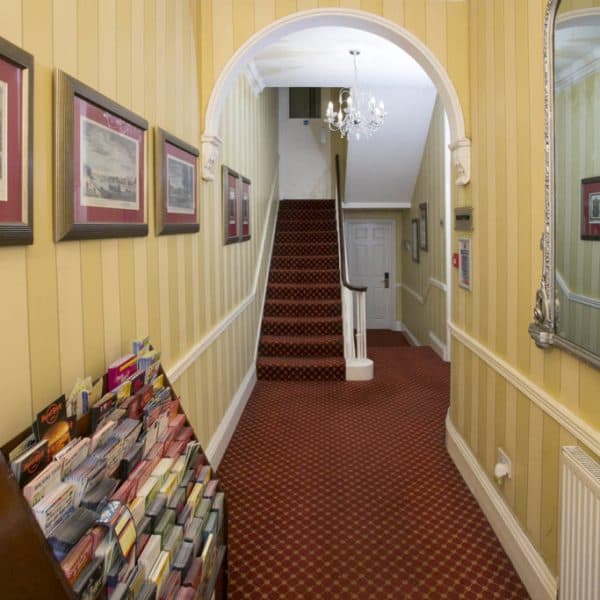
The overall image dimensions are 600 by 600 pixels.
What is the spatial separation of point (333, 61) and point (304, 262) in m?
2.74

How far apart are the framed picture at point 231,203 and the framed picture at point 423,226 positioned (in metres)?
3.65

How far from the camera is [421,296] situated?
27.0ft

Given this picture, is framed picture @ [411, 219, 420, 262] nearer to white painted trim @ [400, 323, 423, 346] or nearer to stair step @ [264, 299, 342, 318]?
white painted trim @ [400, 323, 423, 346]

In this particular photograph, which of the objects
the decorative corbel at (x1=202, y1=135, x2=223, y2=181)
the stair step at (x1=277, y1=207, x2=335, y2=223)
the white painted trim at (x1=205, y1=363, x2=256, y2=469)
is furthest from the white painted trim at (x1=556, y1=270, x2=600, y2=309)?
the stair step at (x1=277, y1=207, x2=335, y2=223)

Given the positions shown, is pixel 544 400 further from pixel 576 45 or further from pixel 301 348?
pixel 301 348

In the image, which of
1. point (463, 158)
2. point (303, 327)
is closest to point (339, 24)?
point (463, 158)

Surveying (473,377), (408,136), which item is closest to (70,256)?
(473,377)

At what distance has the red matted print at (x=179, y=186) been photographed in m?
2.52

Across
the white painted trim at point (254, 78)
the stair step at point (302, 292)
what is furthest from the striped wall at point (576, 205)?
the stair step at point (302, 292)

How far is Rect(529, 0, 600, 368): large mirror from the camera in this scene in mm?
1688

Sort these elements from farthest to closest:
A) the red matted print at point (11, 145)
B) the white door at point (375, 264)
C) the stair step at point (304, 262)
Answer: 1. the white door at point (375, 264)
2. the stair step at point (304, 262)
3. the red matted print at point (11, 145)

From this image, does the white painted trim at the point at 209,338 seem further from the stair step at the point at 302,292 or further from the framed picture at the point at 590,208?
the framed picture at the point at 590,208

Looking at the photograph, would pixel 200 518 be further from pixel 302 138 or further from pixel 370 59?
pixel 302 138

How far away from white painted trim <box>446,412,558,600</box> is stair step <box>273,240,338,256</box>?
4597 mm
